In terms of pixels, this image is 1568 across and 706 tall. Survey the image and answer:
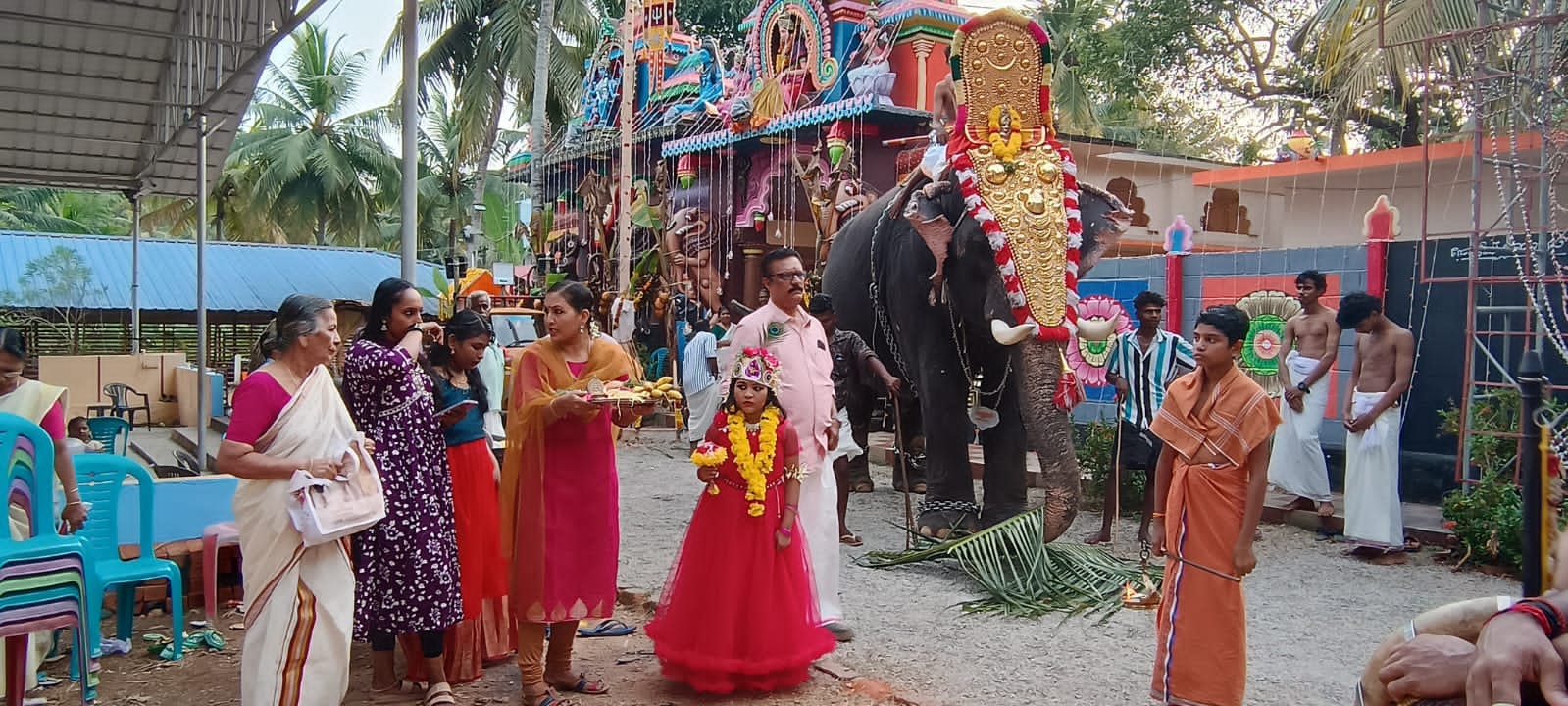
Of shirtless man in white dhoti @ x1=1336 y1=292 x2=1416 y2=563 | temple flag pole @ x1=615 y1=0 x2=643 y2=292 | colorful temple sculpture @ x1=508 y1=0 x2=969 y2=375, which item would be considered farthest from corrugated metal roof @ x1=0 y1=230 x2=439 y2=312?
shirtless man in white dhoti @ x1=1336 y1=292 x2=1416 y2=563

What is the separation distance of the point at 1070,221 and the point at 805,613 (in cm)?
292

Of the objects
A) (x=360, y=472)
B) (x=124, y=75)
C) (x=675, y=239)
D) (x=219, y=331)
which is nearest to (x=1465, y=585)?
(x=360, y=472)

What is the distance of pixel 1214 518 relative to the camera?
3518mm

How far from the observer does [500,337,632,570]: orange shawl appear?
398cm

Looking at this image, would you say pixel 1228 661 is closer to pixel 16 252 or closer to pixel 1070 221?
pixel 1070 221

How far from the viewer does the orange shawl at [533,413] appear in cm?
398

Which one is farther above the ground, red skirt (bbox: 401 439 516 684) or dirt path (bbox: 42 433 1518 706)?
red skirt (bbox: 401 439 516 684)

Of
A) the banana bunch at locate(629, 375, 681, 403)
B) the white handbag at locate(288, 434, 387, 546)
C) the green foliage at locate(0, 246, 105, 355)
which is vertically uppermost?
the green foliage at locate(0, 246, 105, 355)

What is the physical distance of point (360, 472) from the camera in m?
3.54

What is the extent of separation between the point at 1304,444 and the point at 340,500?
627cm

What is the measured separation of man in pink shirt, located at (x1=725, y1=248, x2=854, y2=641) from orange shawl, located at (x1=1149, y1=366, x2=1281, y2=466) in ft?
4.79

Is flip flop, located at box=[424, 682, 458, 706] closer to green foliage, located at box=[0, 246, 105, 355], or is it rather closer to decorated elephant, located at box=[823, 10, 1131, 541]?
decorated elephant, located at box=[823, 10, 1131, 541]

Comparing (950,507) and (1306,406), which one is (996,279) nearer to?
(950,507)

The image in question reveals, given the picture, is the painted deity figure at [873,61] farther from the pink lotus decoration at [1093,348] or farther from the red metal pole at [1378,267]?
the red metal pole at [1378,267]
